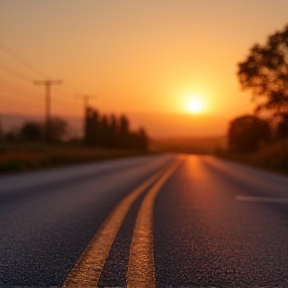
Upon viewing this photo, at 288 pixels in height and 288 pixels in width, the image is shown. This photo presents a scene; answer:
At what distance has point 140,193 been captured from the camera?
1314 cm

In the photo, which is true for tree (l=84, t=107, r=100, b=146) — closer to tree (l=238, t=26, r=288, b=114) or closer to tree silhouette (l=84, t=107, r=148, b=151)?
tree silhouette (l=84, t=107, r=148, b=151)

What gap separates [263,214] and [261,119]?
Answer: 38843mm

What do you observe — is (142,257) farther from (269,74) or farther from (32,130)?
(32,130)

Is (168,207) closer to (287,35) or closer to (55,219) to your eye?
(55,219)

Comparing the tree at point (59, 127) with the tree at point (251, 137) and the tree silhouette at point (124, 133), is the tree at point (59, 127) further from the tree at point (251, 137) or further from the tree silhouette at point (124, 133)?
the tree at point (251, 137)

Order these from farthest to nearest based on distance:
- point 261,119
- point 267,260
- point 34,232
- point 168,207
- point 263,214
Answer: point 261,119, point 168,207, point 263,214, point 34,232, point 267,260

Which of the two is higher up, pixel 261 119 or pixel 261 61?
pixel 261 61

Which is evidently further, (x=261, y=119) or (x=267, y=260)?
(x=261, y=119)

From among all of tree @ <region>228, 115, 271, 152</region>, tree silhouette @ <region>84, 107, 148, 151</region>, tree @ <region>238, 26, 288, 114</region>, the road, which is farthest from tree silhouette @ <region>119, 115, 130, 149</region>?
the road

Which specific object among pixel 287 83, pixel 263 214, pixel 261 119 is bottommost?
pixel 263 214

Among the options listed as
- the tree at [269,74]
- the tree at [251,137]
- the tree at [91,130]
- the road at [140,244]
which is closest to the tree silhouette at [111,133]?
the tree at [91,130]

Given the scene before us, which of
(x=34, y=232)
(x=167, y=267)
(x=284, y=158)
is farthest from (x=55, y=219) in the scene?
(x=284, y=158)

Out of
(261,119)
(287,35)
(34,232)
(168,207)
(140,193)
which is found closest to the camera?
(34,232)

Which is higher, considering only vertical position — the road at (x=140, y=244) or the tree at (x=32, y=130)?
the tree at (x=32, y=130)
